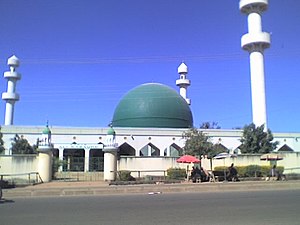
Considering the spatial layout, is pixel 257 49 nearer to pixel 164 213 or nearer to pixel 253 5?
pixel 253 5

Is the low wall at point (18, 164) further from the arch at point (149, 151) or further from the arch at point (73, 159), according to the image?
the arch at point (149, 151)

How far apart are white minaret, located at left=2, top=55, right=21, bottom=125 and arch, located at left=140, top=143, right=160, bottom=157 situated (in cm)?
2103

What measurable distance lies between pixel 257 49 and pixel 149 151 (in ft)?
64.3

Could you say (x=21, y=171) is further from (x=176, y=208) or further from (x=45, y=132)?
(x=176, y=208)

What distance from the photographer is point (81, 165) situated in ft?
140

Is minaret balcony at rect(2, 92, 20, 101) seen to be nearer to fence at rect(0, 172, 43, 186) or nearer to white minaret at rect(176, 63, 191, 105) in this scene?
white minaret at rect(176, 63, 191, 105)

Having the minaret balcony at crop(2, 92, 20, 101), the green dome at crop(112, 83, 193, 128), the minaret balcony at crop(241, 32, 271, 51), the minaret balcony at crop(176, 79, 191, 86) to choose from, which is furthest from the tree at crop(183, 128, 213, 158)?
the minaret balcony at crop(2, 92, 20, 101)

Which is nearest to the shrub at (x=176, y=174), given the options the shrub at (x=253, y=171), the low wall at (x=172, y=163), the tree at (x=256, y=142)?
the low wall at (x=172, y=163)

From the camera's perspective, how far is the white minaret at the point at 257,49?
4672 cm

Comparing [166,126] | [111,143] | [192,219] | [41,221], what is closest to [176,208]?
[192,219]

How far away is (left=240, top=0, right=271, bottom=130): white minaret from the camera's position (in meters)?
46.7

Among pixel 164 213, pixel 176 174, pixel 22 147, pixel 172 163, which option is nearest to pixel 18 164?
pixel 176 174

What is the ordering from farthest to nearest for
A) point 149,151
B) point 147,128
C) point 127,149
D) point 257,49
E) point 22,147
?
1. point 149,151
2. point 127,149
3. point 147,128
4. point 257,49
5. point 22,147

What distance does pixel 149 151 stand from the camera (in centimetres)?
5306
